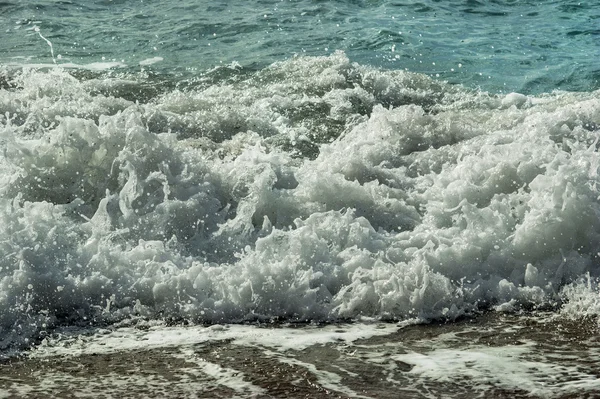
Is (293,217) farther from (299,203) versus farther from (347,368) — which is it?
(347,368)

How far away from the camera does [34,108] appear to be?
8.41m

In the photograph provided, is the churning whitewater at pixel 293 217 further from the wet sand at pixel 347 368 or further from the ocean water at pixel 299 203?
the wet sand at pixel 347 368

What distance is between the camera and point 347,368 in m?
4.30

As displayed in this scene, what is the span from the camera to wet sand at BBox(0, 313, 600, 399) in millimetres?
4047

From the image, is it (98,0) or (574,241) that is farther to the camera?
(98,0)

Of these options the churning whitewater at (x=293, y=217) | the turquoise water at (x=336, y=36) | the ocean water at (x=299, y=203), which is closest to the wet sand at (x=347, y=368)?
the ocean water at (x=299, y=203)

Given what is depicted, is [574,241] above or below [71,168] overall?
below

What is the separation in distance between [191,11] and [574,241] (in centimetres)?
885

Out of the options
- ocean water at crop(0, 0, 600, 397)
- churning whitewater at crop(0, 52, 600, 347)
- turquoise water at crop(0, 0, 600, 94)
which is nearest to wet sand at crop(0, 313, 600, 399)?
ocean water at crop(0, 0, 600, 397)

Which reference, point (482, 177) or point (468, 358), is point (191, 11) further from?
Result: point (468, 358)

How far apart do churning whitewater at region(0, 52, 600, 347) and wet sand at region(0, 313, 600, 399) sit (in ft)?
1.36

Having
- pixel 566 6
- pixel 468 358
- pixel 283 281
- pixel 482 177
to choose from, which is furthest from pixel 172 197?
pixel 566 6

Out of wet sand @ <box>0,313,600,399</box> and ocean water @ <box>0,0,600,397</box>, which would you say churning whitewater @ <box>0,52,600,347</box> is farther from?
wet sand @ <box>0,313,600,399</box>

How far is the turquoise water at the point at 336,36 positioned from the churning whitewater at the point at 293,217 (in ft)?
8.04
